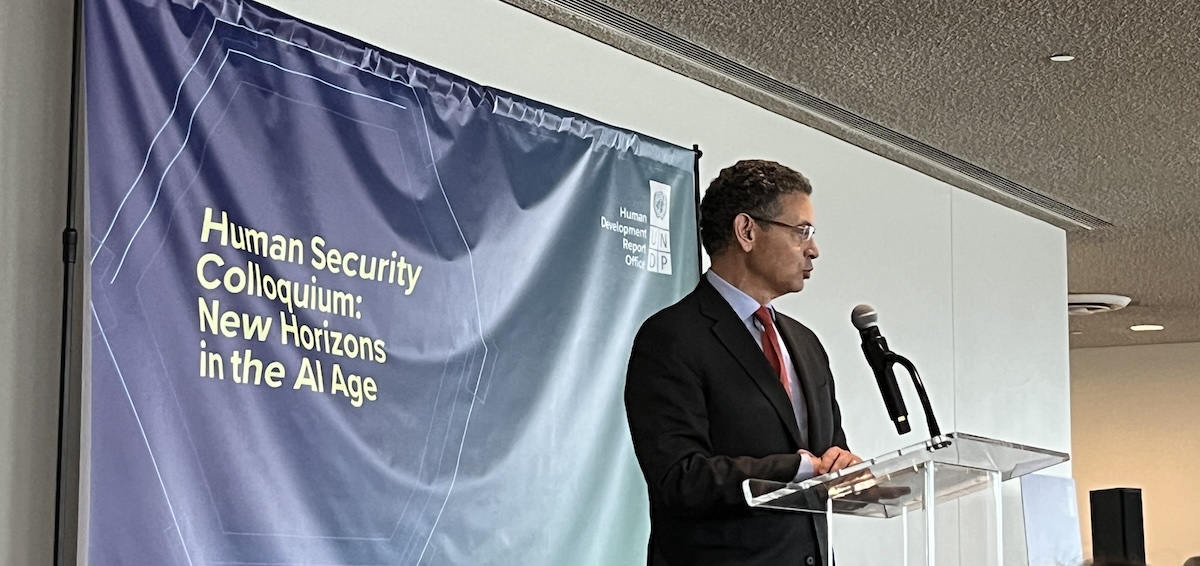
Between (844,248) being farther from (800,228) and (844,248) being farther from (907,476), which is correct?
(907,476)

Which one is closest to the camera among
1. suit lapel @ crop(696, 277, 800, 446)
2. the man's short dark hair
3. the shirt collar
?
suit lapel @ crop(696, 277, 800, 446)

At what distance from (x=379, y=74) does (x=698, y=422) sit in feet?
3.92

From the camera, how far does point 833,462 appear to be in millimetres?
2559

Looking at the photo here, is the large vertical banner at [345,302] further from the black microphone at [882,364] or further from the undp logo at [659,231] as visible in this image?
the black microphone at [882,364]

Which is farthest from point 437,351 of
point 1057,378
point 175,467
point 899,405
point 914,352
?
point 1057,378

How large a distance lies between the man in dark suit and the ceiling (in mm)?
1037

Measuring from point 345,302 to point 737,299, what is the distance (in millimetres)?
872

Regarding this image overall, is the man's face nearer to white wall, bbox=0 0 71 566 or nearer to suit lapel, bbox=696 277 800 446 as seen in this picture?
suit lapel, bbox=696 277 800 446

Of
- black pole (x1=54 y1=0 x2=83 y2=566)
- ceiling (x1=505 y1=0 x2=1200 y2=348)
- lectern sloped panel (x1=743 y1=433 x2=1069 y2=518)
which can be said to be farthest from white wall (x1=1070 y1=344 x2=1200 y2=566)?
black pole (x1=54 y1=0 x2=83 y2=566)

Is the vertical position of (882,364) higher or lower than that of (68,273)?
lower

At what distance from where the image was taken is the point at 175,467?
2.90m

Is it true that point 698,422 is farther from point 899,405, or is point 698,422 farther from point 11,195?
point 11,195

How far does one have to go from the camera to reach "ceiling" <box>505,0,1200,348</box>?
4.16 metres

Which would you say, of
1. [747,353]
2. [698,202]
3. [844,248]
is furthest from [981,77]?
[747,353]
